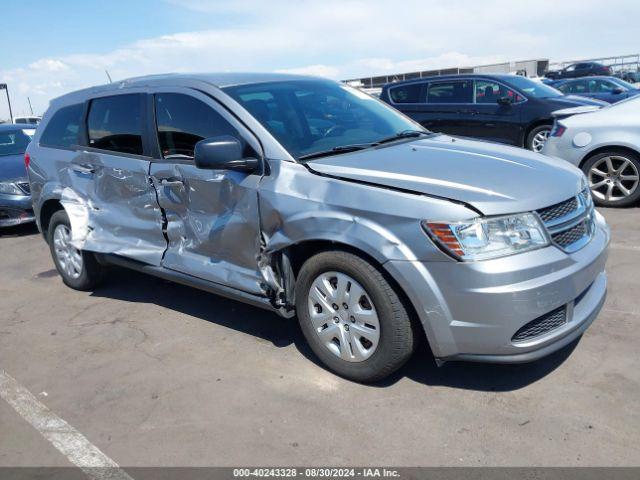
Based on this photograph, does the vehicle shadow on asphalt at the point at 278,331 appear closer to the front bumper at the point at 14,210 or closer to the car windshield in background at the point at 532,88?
the front bumper at the point at 14,210

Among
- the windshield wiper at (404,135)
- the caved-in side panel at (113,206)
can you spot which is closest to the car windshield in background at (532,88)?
the windshield wiper at (404,135)

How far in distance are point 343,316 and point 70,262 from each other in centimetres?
316

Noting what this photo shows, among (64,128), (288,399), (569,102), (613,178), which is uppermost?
(64,128)

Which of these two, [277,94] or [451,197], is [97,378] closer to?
[277,94]

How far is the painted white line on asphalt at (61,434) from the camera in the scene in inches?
108

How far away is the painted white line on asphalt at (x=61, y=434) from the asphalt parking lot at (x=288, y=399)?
0.15ft

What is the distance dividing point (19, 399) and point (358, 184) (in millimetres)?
2400

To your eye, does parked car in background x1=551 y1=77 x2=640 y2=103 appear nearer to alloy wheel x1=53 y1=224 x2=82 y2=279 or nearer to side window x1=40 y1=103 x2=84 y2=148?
side window x1=40 y1=103 x2=84 y2=148

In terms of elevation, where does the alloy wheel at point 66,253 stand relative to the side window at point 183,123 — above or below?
below

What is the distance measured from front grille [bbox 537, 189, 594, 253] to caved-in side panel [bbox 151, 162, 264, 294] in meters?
1.66

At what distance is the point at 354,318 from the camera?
3.22 metres

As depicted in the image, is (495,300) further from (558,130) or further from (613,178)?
(558,130)

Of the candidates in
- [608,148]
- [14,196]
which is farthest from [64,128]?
[608,148]

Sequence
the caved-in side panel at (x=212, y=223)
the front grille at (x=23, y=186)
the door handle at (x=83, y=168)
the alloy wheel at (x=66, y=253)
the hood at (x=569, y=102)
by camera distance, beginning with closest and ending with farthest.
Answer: the caved-in side panel at (x=212, y=223) → the door handle at (x=83, y=168) → the alloy wheel at (x=66, y=253) → the front grille at (x=23, y=186) → the hood at (x=569, y=102)
